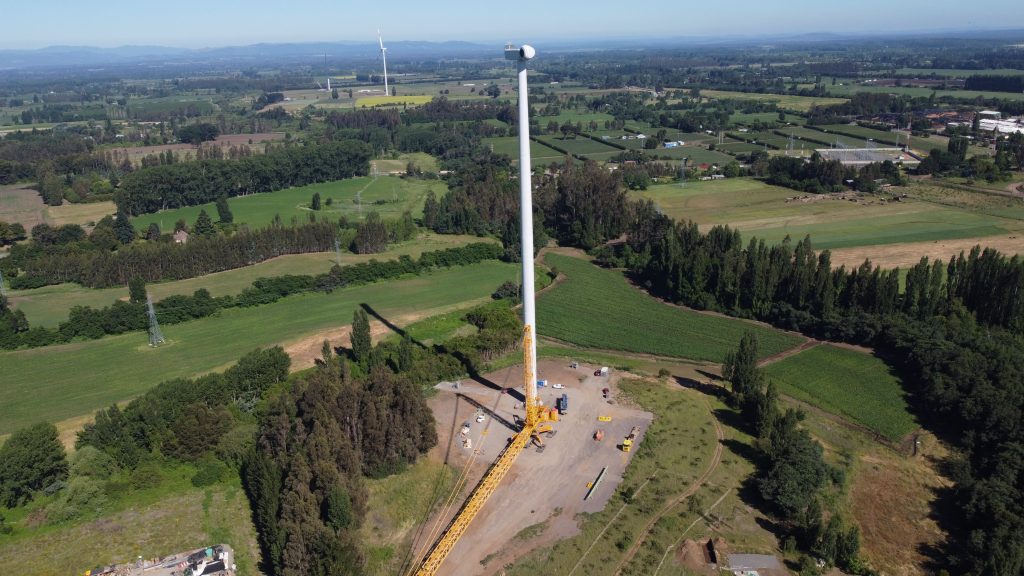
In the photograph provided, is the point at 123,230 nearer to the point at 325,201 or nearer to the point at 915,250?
Result: the point at 325,201

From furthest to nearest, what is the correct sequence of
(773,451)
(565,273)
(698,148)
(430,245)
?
(698,148) < (430,245) < (565,273) < (773,451)

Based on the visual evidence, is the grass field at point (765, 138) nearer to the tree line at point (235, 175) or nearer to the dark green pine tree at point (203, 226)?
the tree line at point (235, 175)

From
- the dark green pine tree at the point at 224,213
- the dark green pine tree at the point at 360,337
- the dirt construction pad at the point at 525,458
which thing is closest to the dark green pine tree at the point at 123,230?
the dark green pine tree at the point at 224,213

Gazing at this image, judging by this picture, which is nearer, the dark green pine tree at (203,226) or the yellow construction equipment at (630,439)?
the yellow construction equipment at (630,439)

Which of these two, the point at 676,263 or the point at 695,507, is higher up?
the point at 676,263

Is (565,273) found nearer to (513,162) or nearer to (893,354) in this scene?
(893,354)

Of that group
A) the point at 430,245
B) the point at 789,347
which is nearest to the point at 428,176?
the point at 430,245

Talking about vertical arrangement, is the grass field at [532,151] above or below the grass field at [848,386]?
above

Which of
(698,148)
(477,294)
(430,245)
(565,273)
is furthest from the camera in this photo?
(698,148)
